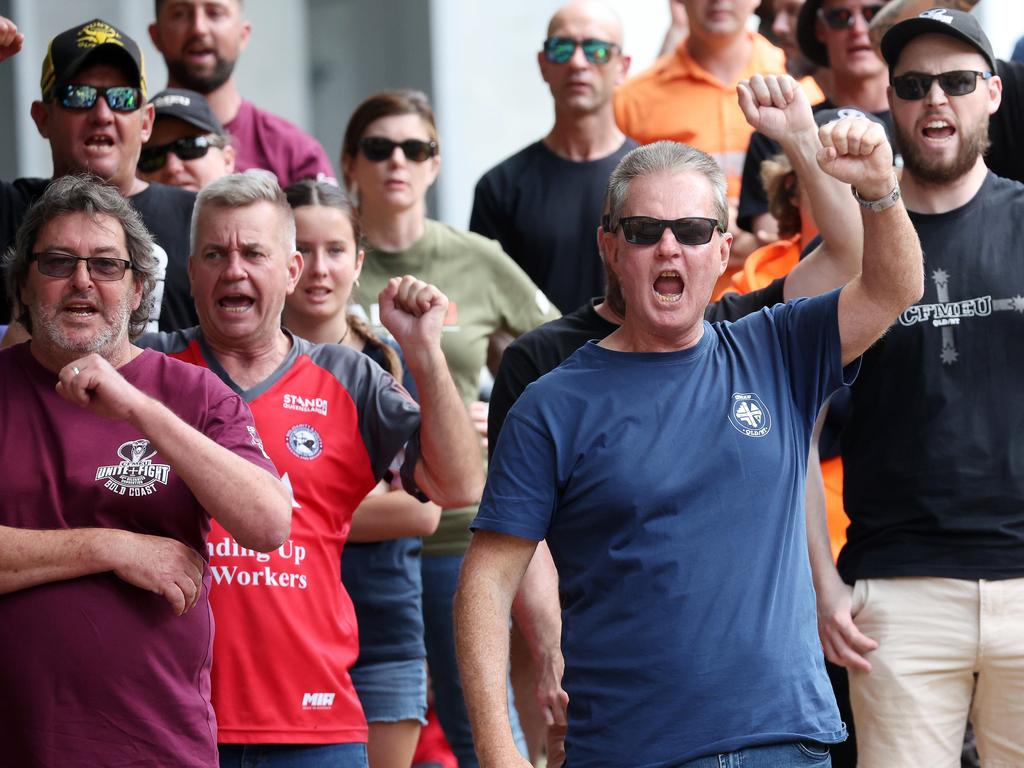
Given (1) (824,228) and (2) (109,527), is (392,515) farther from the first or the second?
(1) (824,228)

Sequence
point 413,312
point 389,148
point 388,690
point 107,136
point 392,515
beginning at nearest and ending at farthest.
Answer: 1. point 413,312
2. point 392,515
3. point 388,690
4. point 107,136
5. point 389,148

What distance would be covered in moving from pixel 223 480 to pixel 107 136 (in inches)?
81.6

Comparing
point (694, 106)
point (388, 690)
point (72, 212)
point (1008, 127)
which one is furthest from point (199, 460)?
point (694, 106)

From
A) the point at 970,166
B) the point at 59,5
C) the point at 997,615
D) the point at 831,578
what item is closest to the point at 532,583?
the point at 831,578

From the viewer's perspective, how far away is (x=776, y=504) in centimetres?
361

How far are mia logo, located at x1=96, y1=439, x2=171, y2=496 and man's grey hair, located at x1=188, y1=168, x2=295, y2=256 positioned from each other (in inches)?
34.2

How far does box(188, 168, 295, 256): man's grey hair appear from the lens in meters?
4.46

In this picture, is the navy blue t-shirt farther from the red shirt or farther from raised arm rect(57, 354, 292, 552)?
the red shirt

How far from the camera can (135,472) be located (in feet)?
12.3

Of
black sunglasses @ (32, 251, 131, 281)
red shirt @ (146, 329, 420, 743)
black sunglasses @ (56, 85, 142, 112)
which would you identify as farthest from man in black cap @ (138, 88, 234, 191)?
black sunglasses @ (32, 251, 131, 281)

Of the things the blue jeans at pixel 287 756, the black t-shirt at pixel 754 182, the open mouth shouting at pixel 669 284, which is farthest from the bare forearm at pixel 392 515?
the black t-shirt at pixel 754 182

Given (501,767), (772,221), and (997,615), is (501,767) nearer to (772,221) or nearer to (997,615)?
(997,615)

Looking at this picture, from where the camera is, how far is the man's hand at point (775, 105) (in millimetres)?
4160

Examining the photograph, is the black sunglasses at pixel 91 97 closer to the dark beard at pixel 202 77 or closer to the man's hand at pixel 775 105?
the dark beard at pixel 202 77
